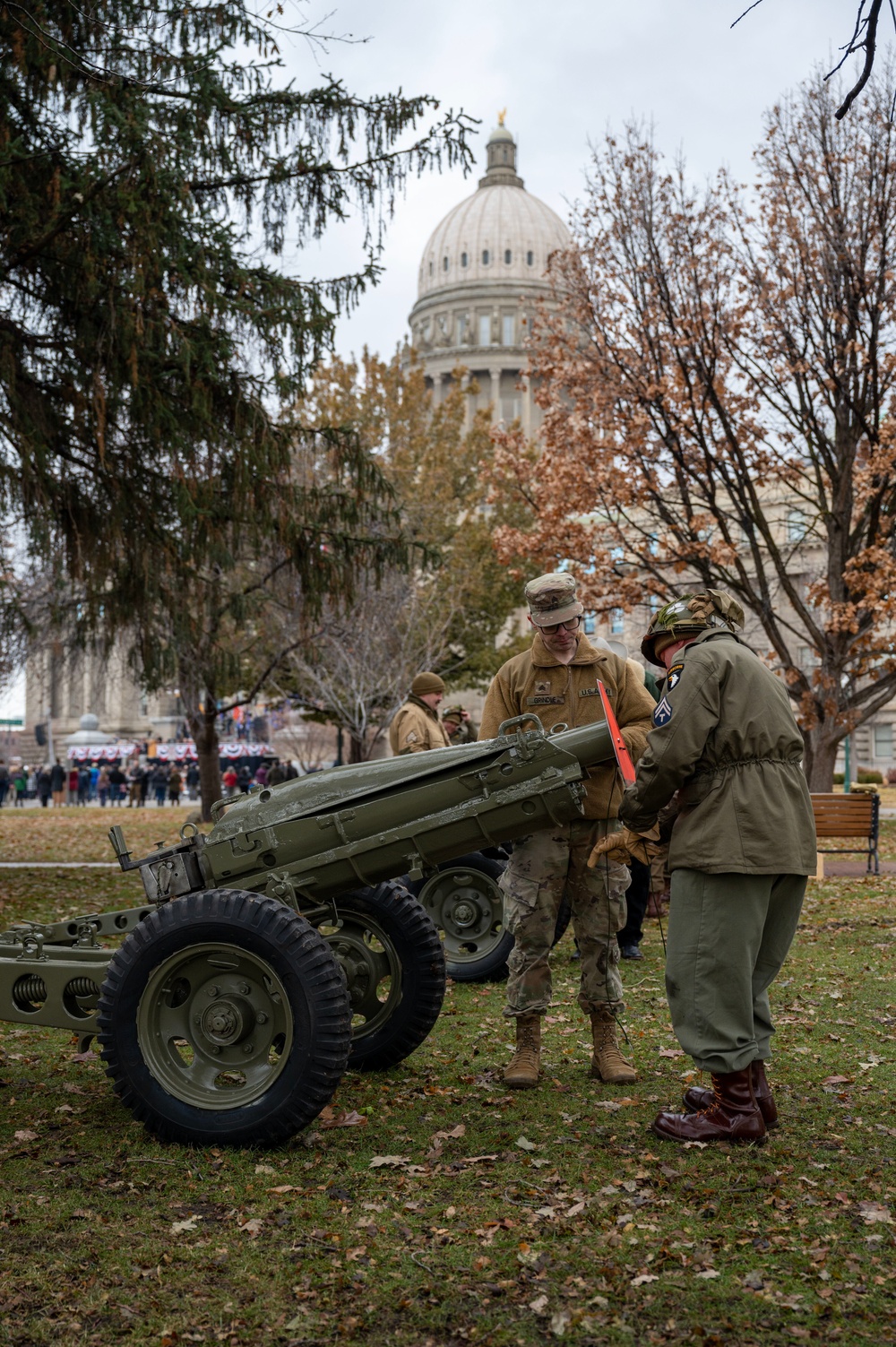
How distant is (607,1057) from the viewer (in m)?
5.89

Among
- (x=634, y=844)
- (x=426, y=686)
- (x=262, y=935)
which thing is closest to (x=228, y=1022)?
Result: (x=262, y=935)

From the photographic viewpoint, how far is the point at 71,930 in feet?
18.5

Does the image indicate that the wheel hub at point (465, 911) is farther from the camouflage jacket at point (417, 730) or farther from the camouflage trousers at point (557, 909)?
the camouflage trousers at point (557, 909)

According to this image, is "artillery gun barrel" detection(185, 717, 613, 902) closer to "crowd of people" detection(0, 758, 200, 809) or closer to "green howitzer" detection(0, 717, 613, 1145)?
"green howitzer" detection(0, 717, 613, 1145)

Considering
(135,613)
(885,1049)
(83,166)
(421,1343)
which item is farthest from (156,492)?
(421,1343)

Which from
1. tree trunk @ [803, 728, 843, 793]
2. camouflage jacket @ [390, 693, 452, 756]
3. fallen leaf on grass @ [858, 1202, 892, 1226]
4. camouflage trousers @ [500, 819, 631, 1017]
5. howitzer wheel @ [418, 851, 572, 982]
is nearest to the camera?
fallen leaf on grass @ [858, 1202, 892, 1226]

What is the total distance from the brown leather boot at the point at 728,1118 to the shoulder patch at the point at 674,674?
1434mm

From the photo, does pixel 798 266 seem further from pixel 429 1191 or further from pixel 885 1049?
pixel 429 1191

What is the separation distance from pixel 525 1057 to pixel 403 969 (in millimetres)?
663

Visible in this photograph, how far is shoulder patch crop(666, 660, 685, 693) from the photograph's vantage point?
15.9ft

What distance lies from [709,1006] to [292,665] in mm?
26872

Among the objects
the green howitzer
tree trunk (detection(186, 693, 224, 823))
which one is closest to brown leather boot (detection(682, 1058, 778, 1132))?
the green howitzer

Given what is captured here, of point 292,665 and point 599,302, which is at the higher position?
point 599,302

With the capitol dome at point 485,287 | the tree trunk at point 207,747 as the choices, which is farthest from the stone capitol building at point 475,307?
the tree trunk at point 207,747
